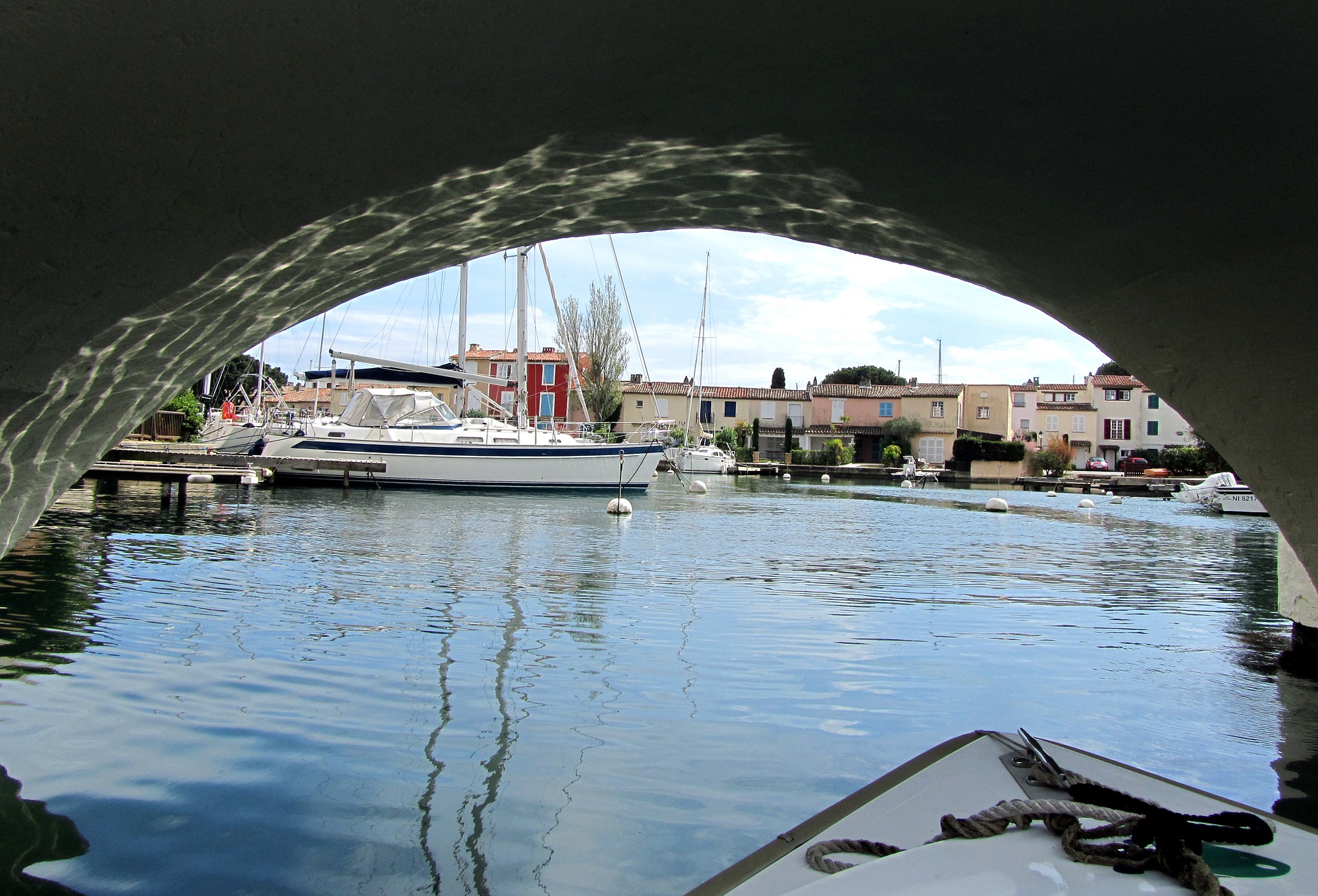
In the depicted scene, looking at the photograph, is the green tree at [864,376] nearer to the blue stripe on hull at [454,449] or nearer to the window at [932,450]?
the window at [932,450]

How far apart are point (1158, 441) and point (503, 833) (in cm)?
6846

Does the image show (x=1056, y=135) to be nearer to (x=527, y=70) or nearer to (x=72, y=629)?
(x=527, y=70)

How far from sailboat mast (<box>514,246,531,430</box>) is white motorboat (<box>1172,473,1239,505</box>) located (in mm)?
24954

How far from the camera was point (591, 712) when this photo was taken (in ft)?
19.0

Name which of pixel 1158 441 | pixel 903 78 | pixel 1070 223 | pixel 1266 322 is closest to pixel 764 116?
pixel 903 78

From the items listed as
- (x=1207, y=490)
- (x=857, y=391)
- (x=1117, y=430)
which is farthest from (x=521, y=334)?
(x=1117, y=430)

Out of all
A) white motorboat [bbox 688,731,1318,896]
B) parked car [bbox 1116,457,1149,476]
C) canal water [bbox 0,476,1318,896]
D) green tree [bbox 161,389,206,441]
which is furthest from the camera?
parked car [bbox 1116,457,1149,476]

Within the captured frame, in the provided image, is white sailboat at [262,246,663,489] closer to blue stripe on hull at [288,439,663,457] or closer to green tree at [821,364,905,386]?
blue stripe on hull at [288,439,663,457]

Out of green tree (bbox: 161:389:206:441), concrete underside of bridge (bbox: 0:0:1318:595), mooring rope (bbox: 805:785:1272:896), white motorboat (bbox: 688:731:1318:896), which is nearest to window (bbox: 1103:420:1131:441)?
green tree (bbox: 161:389:206:441)

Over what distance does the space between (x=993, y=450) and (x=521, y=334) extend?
115 feet

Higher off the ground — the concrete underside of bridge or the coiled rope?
the concrete underside of bridge

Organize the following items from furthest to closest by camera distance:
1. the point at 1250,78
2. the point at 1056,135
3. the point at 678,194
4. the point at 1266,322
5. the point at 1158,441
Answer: the point at 1158,441
the point at 678,194
the point at 1266,322
the point at 1056,135
the point at 1250,78

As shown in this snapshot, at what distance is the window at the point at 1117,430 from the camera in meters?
62.9

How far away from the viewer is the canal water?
3.90 meters
